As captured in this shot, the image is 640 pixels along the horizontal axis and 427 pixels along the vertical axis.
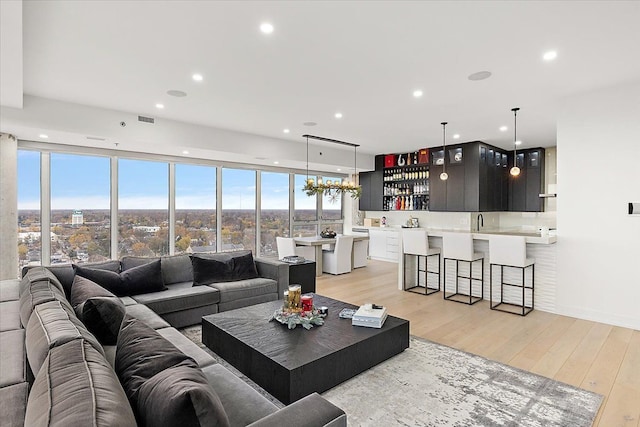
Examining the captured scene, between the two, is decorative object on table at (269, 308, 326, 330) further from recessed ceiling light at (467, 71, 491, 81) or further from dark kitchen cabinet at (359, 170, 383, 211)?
dark kitchen cabinet at (359, 170, 383, 211)

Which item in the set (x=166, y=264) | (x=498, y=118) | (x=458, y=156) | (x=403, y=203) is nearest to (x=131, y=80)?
(x=166, y=264)

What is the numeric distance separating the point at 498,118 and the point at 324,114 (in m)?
2.75

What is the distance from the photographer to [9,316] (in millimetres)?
2598

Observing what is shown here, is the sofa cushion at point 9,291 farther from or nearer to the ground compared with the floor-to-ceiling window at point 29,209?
nearer to the ground

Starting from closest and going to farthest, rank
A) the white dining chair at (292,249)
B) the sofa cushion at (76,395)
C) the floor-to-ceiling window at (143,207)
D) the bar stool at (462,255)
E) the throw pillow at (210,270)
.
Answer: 1. the sofa cushion at (76,395)
2. the throw pillow at (210,270)
3. the bar stool at (462,255)
4. the floor-to-ceiling window at (143,207)
5. the white dining chair at (292,249)

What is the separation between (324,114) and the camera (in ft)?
17.5

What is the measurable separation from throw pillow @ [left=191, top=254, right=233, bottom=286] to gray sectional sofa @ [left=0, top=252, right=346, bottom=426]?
1.41 m

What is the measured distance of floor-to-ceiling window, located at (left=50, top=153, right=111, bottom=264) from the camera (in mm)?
5723

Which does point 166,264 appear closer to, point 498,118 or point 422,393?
point 422,393

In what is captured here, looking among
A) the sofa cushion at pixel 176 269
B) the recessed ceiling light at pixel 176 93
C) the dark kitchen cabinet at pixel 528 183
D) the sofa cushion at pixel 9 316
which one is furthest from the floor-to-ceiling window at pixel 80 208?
the dark kitchen cabinet at pixel 528 183

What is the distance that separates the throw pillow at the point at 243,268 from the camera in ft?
15.1

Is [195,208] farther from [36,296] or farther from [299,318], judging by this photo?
[36,296]

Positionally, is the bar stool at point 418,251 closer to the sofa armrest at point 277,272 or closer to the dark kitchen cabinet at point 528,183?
the sofa armrest at point 277,272

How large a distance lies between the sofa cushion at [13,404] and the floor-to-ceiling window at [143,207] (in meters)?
5.14
